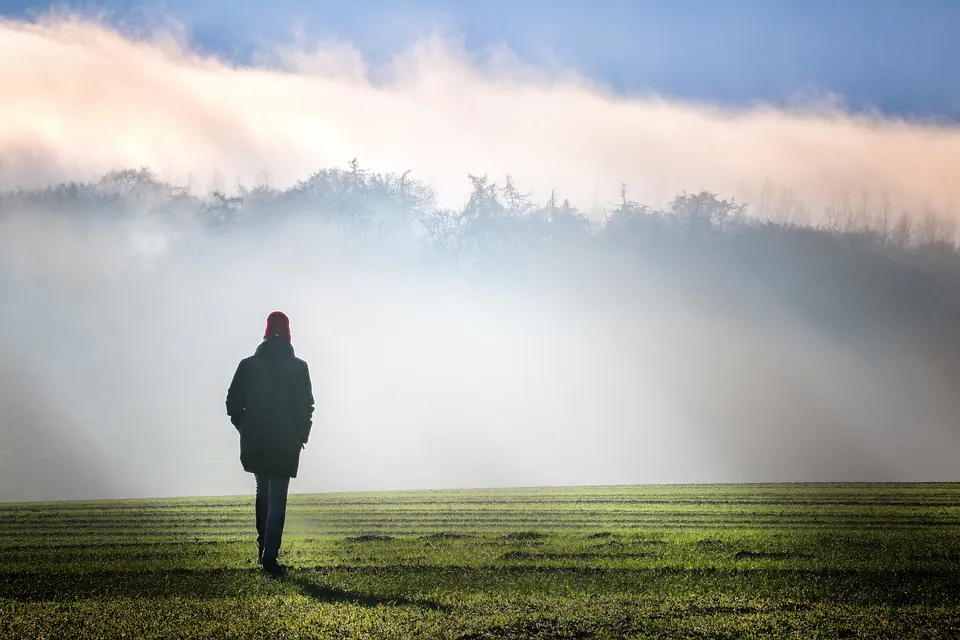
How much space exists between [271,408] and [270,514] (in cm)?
106

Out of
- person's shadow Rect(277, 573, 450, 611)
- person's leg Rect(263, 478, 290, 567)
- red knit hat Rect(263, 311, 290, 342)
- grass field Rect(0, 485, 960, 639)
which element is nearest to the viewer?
grass field Rect(0, 485, 960, 639)

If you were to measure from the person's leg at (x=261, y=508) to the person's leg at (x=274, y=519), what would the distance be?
16 centimetres

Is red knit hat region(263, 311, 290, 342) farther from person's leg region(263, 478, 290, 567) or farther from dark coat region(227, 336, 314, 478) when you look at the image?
person's leg region(263, 478, 290, 567)

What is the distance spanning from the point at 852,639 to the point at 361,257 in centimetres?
7509

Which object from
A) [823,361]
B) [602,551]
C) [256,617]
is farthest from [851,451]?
[256,617]

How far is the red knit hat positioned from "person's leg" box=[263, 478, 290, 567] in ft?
4.81

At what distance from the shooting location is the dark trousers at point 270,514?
381 inches

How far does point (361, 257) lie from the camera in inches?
3162

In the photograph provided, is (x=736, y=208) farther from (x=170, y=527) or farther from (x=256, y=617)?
(x=256, y=617)

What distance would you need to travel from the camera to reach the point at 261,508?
1025 centimetres

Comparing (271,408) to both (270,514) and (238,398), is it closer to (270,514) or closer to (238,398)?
(238,398)

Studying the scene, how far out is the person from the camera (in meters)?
10.1

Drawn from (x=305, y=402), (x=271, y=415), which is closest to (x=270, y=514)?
(x=271, y=415)

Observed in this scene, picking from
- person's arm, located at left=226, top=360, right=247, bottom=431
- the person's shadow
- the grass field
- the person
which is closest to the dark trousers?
the person
